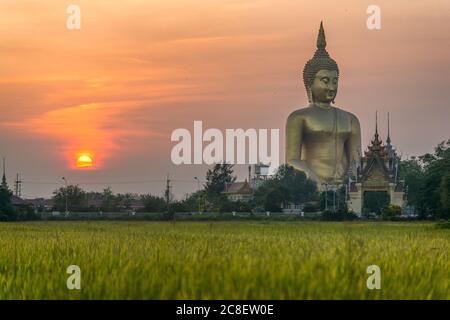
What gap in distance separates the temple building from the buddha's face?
45.2 ft

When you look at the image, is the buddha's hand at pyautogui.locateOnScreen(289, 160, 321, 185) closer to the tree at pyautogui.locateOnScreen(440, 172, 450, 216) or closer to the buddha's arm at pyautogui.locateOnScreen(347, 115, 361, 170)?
the buddha's arm at pyautogui.locateOnScreen(347, 115, 361, 170)

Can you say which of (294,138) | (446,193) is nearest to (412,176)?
(294,138)

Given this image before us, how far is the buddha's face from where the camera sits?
114 meters

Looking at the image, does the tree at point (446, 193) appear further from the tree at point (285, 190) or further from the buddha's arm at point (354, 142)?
the buddha's arm at point (354, 142)

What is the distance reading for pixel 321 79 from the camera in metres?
114

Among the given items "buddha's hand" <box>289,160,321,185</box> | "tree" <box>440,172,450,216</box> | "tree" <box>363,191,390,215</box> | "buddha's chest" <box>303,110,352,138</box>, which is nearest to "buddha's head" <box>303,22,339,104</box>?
"buddha's chest" <box>303,110,352,138</box>

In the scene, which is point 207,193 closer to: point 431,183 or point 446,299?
point 431,183

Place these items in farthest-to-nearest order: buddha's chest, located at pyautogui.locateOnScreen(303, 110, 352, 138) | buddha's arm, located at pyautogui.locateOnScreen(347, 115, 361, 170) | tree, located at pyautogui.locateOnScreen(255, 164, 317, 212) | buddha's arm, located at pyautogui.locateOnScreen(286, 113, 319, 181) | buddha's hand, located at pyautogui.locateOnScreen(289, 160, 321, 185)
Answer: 1. buddha's arm, located at pyautogui.locateOnScreen(347, 115, 361, 170)
2. buddha's chest, located at pyautogui.locateOnScreen(303, 110, 352, 138)
3. buddha's arm, located at pyautogui.locateOnScreen(286, 113, 319, 181)
4. buddha's hand, located at pyautogui.locateOnScreen(289, 160, 321, 185)
5. tree, located at pyautogui.locateOnScreen(255, 164, 317, 212)

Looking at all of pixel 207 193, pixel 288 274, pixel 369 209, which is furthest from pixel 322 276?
pixel 207 193

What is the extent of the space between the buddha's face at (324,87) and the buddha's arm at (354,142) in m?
4.35

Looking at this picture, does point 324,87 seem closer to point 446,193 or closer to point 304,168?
point 304,168

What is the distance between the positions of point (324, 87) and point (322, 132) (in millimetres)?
5598

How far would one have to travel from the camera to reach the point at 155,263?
10.6 meters
